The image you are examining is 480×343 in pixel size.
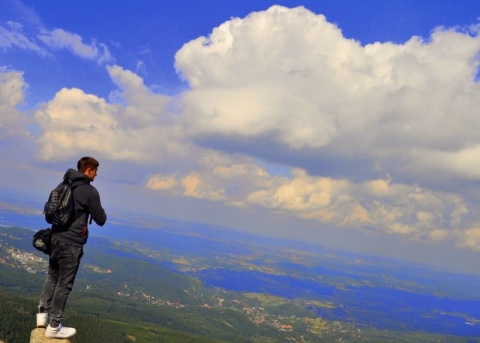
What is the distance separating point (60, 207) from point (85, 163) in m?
1.32

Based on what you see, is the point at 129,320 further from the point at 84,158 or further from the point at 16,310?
the point at 84,158

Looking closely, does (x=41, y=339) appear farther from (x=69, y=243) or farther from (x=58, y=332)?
(x=69, y=243)

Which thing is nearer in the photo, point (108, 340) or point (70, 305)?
point (108, 340)

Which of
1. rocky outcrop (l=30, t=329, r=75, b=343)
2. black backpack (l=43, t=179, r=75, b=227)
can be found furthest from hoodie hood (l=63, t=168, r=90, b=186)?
rocky outcrop (l=30, t=329, r=75, b=343)

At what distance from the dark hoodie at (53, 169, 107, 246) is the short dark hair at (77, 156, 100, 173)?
228mm

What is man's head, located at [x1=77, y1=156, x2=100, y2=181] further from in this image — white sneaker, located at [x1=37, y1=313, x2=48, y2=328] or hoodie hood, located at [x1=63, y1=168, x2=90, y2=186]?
white sneaker, located at [x1=37, y1=313, x2=48, y2=328]

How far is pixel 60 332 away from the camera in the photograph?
33.6ft

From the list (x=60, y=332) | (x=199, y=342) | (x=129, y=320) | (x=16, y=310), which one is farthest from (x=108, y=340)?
(x=60, y=332)

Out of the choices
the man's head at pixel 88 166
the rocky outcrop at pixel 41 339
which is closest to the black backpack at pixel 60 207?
the man's head at pixel 88 166

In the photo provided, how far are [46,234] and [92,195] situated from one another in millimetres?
1630

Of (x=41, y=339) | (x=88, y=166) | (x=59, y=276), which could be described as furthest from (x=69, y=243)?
(x=41, y=339)

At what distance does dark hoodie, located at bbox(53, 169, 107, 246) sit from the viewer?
9719mm

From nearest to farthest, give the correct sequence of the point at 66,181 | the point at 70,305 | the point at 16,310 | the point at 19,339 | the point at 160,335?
the point at 66,181, the point at 19,339, the point at 16,310, the point at 160,335, the point at 70,305

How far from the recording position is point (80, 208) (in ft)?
31.9
